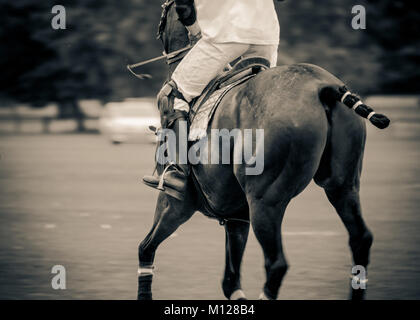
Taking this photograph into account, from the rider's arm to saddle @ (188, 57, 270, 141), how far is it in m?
0.46

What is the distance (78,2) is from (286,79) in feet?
106

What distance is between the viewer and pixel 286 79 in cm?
575

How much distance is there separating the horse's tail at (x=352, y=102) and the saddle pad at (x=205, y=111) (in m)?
0.79

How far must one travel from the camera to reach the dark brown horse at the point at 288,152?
5551 mm

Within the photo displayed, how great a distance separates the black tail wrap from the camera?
546cm

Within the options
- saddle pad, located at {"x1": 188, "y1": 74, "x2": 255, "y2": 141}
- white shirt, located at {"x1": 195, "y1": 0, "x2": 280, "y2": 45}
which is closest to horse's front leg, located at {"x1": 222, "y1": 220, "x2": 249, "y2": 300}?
saddle pad, located at {"x1": 188, "y1": 74, "x2": 255, "y2": 141}

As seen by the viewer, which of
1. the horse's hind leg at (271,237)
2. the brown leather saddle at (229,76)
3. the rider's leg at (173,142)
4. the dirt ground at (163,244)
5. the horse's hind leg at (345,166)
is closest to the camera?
the horse's hind leg at (271,237)

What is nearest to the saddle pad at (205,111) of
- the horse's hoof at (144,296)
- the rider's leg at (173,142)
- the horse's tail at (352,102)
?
the rider's leg at (173,142)

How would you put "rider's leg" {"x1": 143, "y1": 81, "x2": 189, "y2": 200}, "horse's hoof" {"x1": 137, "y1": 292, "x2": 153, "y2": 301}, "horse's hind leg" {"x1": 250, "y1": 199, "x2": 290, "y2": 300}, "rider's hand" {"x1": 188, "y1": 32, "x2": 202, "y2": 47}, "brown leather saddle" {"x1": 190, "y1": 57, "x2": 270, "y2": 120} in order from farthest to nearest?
"horse's hoof" {"x1": 137, "y1": 292, "x2": 153, "y2": 301}, "rider's hand" {"x1": 188, "y1": 32, "x2": 202, "y2": 47}, "rider's leg" {"x1": 143, "y1": 81, "x2": 189, "y2": 200}, "brown leather saddle" {"x1": 190, "y1": 57, "x2": 270, "y2": 120}, "horse's hind leg" {"x1": 250, "y1": 199, "x2": 290, "y2": 300}

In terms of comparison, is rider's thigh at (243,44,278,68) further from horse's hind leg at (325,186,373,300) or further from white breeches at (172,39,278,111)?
horse's hind leg at (325,186,373,300)

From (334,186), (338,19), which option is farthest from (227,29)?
(338,19)

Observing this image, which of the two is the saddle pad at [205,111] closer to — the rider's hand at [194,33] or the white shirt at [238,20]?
the white shirt at [238,20]

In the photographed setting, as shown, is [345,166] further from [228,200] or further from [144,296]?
[144,296]

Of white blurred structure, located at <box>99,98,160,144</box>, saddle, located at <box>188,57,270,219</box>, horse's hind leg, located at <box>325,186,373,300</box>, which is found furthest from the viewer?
white blurred structure, located at <box>99,98,160,144</box>
